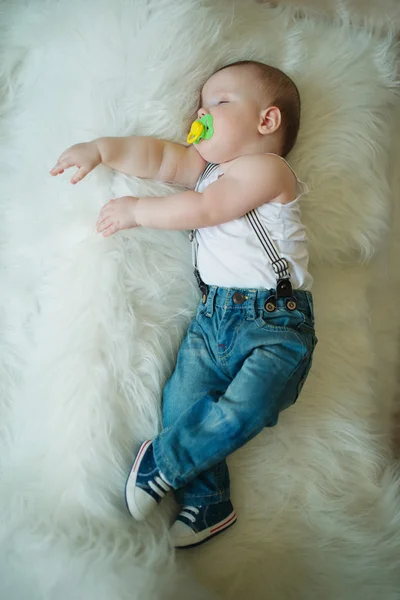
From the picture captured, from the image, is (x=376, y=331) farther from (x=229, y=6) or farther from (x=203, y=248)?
(x=229, y=6)

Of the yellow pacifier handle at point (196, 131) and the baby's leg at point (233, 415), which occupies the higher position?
the yellow pacifier handle at point (196, 131)

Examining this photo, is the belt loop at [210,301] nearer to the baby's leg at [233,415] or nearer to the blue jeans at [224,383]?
the blue jeans at [224,383]

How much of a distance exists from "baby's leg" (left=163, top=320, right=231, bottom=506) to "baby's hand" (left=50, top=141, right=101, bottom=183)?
362 mm

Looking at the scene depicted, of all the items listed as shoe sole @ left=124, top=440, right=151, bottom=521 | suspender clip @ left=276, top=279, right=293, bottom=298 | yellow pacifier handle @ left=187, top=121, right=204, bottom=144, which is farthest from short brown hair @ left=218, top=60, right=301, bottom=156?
shoe sole @ left=124, top=440, right=151, bottom=521

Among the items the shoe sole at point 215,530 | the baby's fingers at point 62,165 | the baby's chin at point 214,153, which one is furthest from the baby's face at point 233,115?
the shoe sole at point 215,530

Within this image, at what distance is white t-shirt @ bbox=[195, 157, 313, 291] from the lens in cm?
94

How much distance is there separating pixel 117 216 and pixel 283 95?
0.39 meters

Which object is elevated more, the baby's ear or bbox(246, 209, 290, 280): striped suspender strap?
the baby's ear

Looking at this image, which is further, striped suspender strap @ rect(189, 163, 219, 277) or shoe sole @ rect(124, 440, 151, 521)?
striped suspender strap @ rect(189, 163, 219, 277)

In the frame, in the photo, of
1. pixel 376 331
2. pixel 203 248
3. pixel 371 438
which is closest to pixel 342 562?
pixel 371 438

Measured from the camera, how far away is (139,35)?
976mm

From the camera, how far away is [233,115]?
94cm

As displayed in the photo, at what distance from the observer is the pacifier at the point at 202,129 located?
956 millimetres

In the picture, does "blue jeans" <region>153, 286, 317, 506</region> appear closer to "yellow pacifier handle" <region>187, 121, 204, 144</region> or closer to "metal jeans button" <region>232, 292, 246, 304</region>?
"metal jeans button" <region>232, 292, 246, 304</region>
